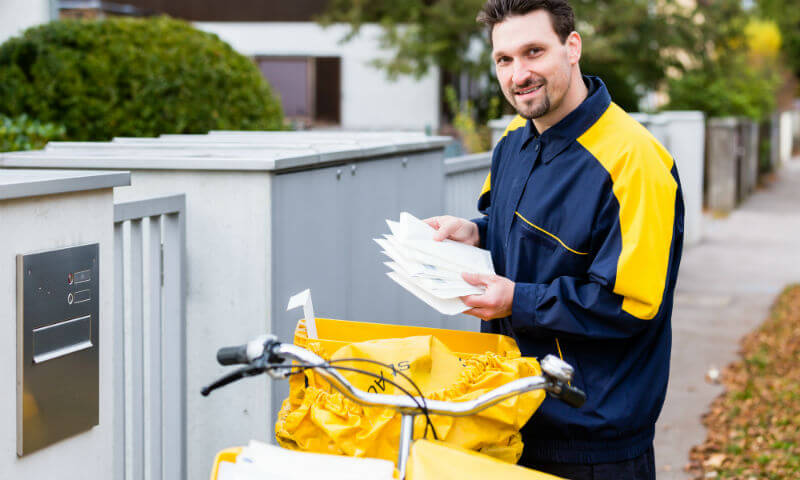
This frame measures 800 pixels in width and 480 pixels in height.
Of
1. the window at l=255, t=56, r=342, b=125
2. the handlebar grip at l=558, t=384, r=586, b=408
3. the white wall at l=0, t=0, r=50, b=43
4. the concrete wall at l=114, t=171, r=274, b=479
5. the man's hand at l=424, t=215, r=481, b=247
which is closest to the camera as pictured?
the handlebar grip at l=558, t=384, r=586, b=408

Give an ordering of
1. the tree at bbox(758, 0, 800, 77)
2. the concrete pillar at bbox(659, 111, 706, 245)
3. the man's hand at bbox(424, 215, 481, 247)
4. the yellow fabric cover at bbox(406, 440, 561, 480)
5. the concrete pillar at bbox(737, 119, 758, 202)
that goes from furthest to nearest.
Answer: the tree at bbox(758, 0, 800, 77) < the concrete pillar at bbox(737, 119, 758, 202) < the concrete pillar at bbox(659, 111, 706, 245) < the man's hand at bbox(424, 215, 481, 247) < the yellow fabric cover at bbox(406, 440, 561, 480)

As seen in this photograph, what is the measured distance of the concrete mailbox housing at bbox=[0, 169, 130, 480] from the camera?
253 cm

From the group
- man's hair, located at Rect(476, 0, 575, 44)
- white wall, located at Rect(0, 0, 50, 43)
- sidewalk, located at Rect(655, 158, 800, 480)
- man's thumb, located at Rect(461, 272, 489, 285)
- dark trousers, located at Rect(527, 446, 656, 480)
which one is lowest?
sidewalk, located at Rect(655, 158, 800, 480)

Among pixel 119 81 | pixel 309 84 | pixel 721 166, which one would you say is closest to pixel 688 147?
pixel 721 166

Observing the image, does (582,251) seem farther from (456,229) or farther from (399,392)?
(399,392)

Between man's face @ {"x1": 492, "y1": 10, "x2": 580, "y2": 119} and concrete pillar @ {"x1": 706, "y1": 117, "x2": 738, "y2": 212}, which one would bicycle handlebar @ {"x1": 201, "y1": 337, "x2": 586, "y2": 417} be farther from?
concrete pillar @ {"x1": 706, "y1": 117, "x2": 738, "y2": 212}

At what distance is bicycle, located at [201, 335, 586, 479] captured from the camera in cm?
198

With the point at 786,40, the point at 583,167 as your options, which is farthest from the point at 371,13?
the point at 786,40

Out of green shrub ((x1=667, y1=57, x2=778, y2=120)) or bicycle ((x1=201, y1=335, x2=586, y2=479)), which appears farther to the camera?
green shrub ((x1=667, y1=57, x2=778, y2=120))

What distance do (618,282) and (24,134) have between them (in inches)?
203

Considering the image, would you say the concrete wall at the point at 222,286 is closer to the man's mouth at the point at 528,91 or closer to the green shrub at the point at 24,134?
the man's mouth at the point at 528,91

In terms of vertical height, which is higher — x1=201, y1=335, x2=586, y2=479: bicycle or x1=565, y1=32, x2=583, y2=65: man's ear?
x1=565, y1=32, x2=583, y2=65: man's ear

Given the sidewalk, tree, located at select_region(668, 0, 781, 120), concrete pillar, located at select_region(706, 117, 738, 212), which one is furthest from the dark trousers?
tree, located at select_region(668, 0, 781, 120)

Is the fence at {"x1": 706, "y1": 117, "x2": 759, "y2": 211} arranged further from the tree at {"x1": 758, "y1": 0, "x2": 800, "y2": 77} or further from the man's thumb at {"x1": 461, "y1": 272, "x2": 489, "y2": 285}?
the tree at {"x1": 758, "y1": 0, "x2": 800, "y2": 77}
